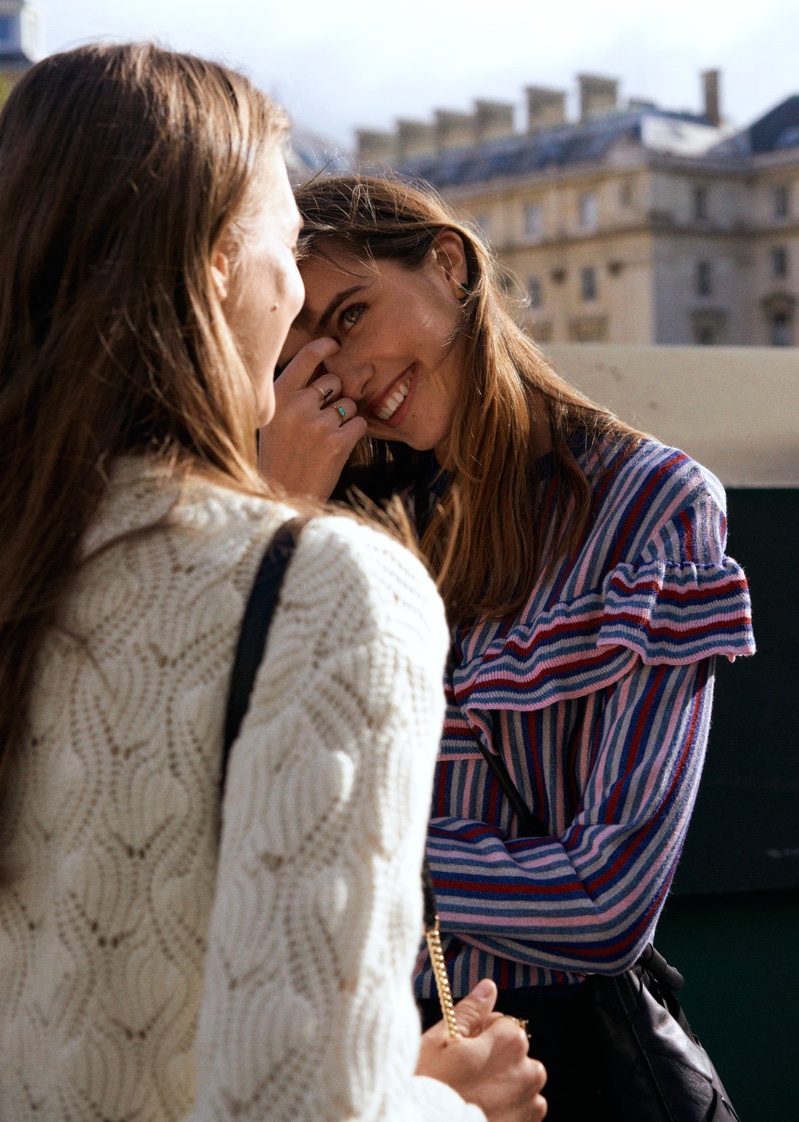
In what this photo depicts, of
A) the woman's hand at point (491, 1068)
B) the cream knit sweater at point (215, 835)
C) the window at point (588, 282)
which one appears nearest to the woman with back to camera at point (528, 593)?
the woman's hand at point (491, 1068)

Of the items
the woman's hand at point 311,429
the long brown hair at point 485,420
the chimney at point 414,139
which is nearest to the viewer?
the long brown hair at point 485,420

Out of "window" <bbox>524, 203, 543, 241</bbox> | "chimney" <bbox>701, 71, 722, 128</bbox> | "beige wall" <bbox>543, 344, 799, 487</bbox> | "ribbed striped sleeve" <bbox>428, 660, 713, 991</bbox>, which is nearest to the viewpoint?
"ribbed striped sleeve" <bbox>428, 660, 713, 991</bbox>

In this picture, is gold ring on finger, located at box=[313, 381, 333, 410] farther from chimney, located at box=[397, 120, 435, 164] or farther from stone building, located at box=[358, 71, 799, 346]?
chimney, located at box=[397, 120, 435, 164]

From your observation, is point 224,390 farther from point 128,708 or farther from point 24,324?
point 128,708

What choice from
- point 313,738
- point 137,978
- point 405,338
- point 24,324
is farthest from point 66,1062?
point 405,338

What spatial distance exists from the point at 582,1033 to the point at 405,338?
1063mm

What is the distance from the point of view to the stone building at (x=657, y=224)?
54.9m

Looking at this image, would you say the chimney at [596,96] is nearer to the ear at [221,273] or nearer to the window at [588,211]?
the window at [588,211]

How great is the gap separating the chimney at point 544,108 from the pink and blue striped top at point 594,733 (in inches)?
2496

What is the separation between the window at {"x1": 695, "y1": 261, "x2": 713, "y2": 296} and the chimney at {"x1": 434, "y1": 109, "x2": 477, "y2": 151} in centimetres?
1512

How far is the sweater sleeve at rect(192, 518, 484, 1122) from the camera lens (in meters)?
0.97

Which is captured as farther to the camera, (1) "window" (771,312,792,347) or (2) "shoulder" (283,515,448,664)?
(1) "window" (771,312,792,347)

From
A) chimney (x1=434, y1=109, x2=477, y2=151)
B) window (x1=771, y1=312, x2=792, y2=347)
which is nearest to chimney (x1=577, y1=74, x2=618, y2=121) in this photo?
chimney (x1=434, y1=109, x2=477, y2=151)

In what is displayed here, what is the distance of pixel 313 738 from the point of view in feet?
3.30
